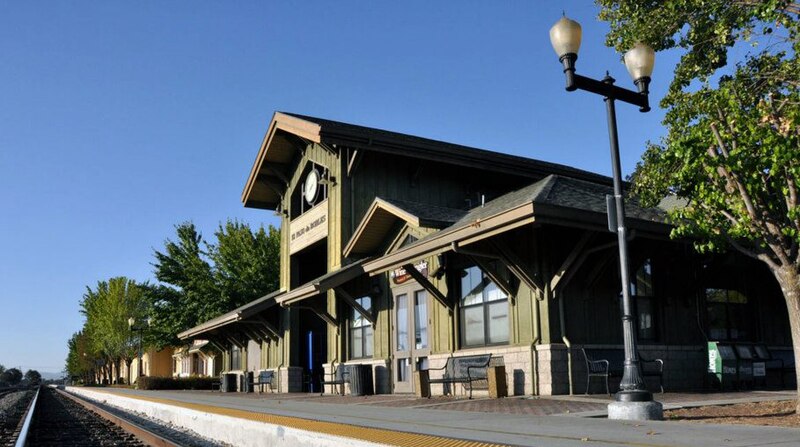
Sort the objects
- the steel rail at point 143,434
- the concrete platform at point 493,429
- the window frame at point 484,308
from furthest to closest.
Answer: the window frame at point 484,308
the steel rail at point 143,434
the concrete platform at point 493,429

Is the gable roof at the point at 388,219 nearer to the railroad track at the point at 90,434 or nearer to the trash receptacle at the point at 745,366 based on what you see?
the trash receptacle at the point at 745,366

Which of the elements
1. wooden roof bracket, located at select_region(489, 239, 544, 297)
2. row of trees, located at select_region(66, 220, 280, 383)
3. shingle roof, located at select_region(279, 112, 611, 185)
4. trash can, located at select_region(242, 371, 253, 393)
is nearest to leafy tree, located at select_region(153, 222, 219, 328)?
row of trees, located at select_region(66, 220, 280, 383)

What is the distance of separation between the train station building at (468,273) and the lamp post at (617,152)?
2.72 metres

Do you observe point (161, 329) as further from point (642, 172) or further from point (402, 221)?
point (642, 172)

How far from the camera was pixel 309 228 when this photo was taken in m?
25.5

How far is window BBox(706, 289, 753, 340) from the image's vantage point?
17109 mm

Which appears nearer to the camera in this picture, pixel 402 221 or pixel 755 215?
pixel 755 215

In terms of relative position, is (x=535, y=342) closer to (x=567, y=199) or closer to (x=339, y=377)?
(x=567, y=199)

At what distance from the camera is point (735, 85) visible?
1106 centimetres

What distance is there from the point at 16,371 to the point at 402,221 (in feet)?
565

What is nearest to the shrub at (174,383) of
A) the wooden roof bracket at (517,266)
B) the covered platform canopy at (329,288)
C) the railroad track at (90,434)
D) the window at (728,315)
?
the covered platform canopy at (329,288)

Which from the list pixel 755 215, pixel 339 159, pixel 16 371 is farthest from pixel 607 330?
pixel 16 371

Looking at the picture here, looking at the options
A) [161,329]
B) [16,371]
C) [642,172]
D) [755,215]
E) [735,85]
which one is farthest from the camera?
[16,371]

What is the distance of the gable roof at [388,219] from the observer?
57.8 feet
